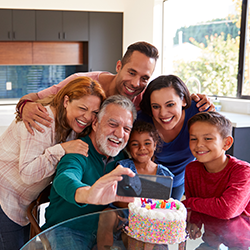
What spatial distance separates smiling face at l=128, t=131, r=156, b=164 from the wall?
3571mm

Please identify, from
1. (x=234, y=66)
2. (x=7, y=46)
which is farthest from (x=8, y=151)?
(x=7, y=46)

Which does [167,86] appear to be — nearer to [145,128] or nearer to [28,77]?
[145,128]

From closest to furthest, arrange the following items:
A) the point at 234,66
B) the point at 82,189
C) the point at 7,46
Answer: the point at 82,189, the point at 234,66, the point at 7,46

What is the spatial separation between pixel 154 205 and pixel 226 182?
1.56ft

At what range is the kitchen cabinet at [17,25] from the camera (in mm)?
5125

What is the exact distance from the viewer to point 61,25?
17.9ft

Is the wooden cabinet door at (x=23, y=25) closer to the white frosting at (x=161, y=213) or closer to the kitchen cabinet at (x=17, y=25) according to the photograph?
the kitchen cabinet at (x=17, y=25)

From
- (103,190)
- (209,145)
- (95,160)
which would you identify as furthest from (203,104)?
(103,190)

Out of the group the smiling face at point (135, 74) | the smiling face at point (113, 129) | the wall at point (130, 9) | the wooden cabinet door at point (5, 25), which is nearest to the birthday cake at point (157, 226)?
the smiling face at point (113, 129)

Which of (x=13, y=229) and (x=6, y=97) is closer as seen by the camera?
(x=13, y=229)

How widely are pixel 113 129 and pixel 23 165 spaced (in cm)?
48

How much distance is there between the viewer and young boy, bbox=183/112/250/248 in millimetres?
1555

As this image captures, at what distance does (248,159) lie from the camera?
318cm

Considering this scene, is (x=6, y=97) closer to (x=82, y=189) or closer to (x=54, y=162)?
(x=54, y=162)
